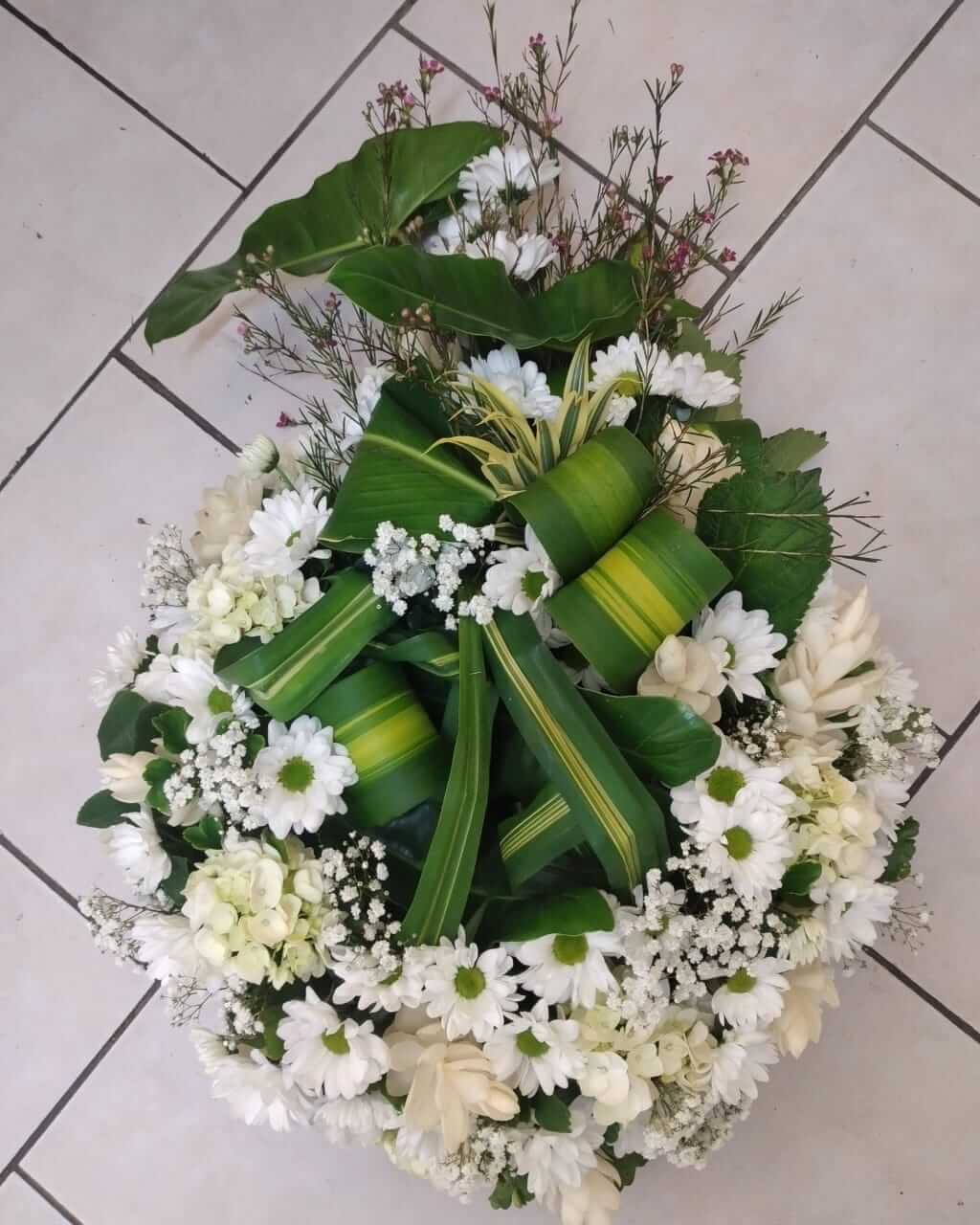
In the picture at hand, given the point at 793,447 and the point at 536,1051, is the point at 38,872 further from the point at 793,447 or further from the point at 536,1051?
the point at 793,447

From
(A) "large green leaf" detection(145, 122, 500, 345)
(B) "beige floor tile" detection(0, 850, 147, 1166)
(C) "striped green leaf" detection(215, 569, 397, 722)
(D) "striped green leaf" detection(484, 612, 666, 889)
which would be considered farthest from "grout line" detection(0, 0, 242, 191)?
(B) "beige floor tile" detection(0, 850, 147, 1166)

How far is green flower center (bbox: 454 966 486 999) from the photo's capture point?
738 millimetres

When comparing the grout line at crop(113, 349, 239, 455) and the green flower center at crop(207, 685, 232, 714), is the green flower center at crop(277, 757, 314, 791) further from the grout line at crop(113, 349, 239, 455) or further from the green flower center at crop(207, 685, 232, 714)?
the grout line at crop(113, 349, 239, 455)

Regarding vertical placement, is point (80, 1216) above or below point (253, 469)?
below

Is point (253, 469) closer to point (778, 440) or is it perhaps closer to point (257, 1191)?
point (778, 440)

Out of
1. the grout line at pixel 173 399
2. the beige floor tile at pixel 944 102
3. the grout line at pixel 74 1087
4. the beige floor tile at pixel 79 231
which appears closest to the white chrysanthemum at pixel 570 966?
the grout line at pixel 74 1087

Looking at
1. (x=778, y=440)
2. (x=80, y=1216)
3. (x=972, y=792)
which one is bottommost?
(x=80, y=1216)

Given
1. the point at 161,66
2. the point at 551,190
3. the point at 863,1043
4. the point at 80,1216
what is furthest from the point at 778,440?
the point at 80,1216

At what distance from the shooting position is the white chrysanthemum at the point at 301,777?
751mm

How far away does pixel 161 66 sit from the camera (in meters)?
1.16

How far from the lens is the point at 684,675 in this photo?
745 millimetres

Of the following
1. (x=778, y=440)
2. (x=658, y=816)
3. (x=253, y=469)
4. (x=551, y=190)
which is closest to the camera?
(x=658, y=816)

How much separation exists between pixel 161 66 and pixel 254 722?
32.0 inches

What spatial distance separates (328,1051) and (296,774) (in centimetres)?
20
